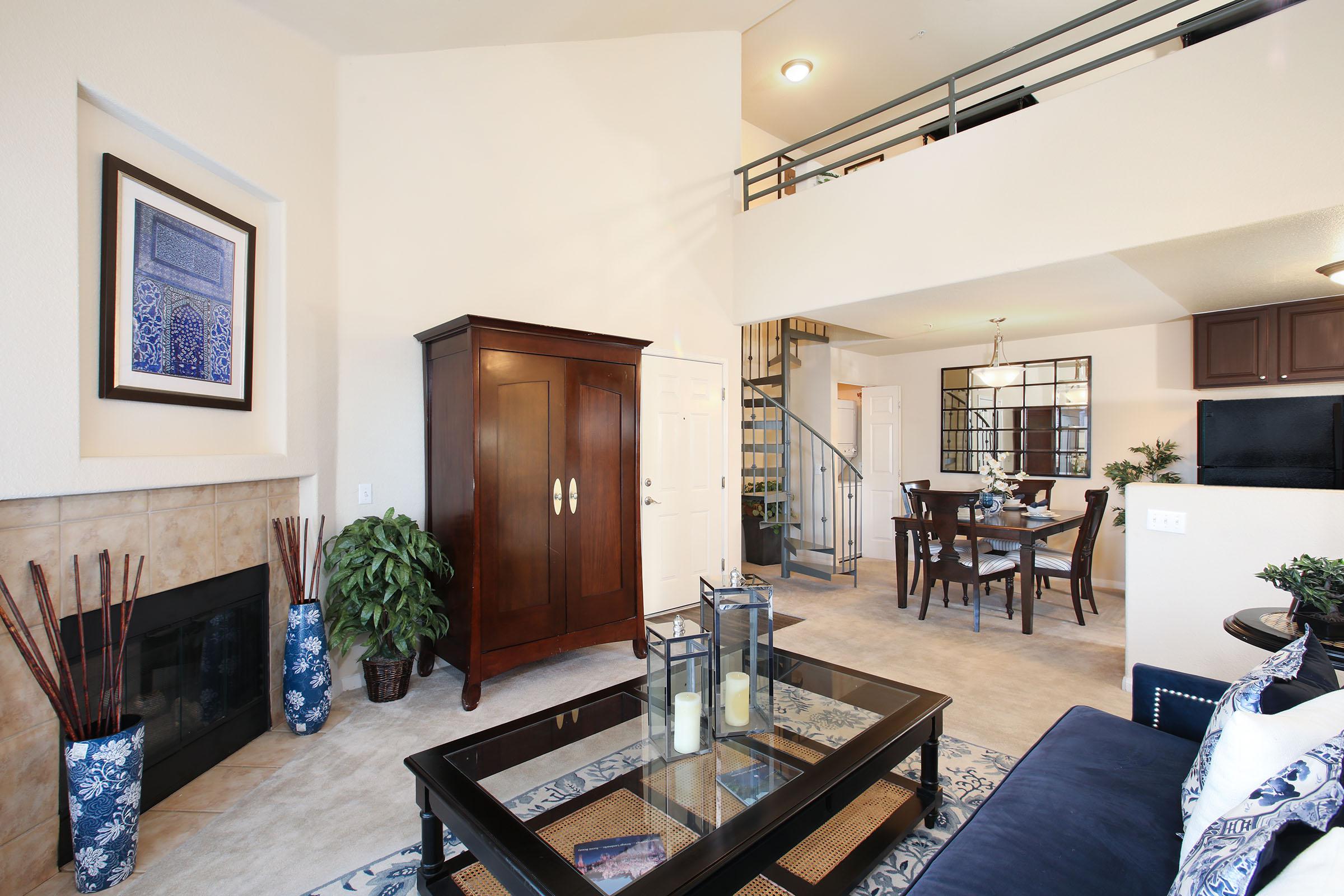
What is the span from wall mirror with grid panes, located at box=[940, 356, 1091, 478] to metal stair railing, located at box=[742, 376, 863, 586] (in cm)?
115

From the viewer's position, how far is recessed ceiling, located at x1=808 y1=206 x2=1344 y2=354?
305 centimetres

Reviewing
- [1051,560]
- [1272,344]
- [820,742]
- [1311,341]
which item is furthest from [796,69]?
[820,742]

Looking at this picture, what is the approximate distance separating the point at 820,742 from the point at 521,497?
1981mm

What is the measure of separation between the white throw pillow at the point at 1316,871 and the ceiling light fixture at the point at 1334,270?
4215 mm

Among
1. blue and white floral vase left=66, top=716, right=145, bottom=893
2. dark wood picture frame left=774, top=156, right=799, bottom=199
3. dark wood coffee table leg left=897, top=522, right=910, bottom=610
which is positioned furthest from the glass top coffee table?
dark wood picture frame left=774, top=156, right=799, bottom=199

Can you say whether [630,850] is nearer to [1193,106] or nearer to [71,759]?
[71,759]

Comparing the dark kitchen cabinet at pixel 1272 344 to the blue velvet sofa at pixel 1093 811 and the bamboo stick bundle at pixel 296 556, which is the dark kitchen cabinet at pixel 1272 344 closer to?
the blue velvet sofa at pixel 1093 811

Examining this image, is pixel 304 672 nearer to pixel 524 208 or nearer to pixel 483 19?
pixel 524 208

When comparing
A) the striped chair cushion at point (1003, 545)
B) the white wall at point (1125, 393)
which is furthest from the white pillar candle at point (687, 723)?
the white wall at point (1125, 393)

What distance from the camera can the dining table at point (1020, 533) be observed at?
421cm

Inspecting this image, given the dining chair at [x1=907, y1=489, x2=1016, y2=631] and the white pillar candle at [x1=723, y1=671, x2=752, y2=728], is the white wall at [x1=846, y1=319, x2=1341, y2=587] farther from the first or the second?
the white pillar candle at [x1=723, y1=671, x2=752, y2=728]

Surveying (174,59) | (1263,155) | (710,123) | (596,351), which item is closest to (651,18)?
(710,123)

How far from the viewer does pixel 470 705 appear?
9.83ft

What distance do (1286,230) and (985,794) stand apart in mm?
3012
